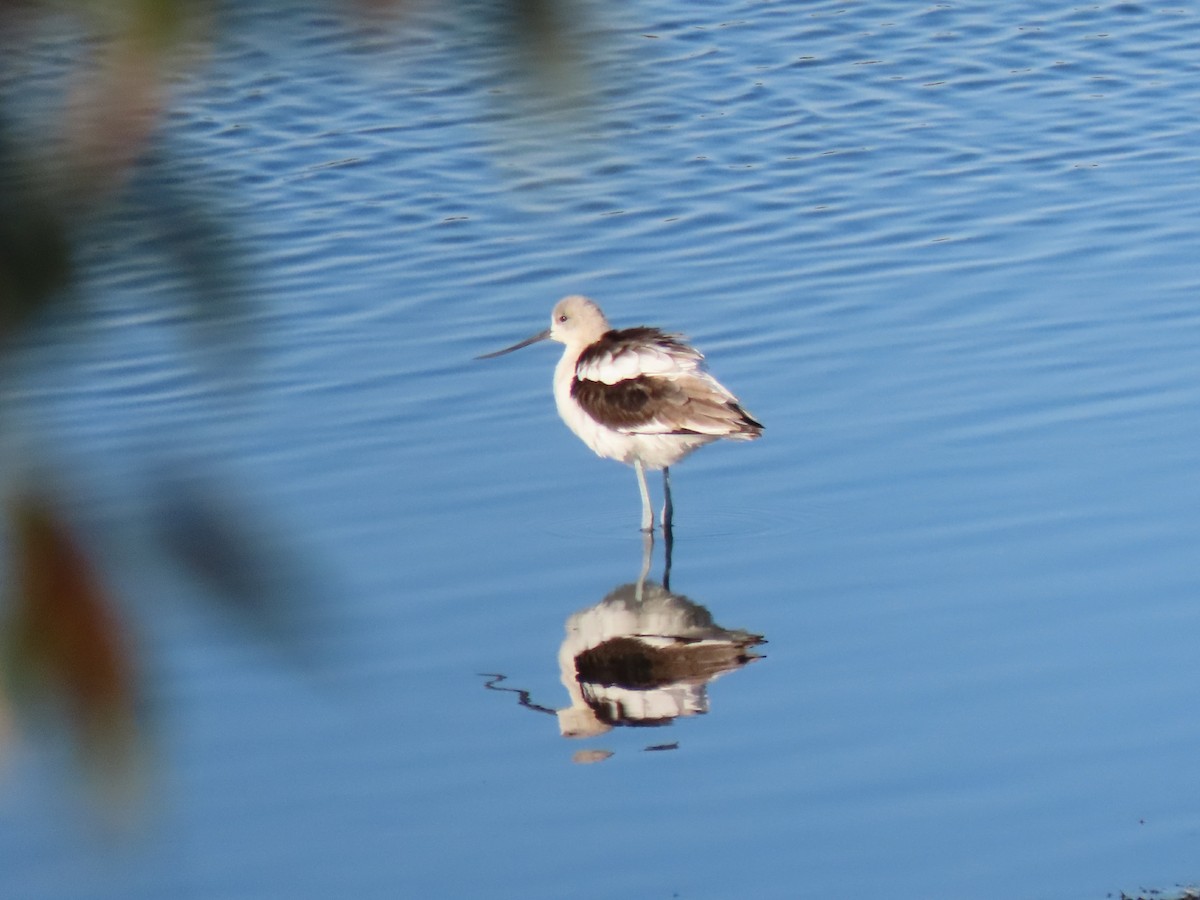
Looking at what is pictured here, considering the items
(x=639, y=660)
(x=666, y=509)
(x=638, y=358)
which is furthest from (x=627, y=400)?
(x=639, y=660)

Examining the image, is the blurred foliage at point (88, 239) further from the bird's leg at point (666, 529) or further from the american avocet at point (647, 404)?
the american avocet at point (647, 404)

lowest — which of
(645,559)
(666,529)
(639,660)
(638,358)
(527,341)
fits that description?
(639,660)

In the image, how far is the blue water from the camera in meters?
1.78

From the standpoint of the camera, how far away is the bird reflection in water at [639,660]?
6.82 meters

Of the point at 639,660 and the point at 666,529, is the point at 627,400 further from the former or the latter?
the point at 639,660

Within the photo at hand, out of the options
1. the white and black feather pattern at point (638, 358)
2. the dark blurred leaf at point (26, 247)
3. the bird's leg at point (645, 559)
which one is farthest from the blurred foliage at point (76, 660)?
the white and black feather pattern at point (638, 358)

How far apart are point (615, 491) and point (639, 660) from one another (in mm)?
2039

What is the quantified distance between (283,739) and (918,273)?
5967 mm

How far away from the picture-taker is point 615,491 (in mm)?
9211

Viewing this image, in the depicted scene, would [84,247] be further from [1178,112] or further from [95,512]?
[1178,112]

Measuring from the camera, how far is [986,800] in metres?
5.98

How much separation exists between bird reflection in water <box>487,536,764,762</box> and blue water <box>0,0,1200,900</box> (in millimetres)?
80

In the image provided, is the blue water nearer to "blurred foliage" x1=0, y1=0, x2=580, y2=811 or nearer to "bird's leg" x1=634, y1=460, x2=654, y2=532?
"blurred foliage" x1=0, y1=0, x2=580, y2=811

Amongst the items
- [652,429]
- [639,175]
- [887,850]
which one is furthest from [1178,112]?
[887,850]
